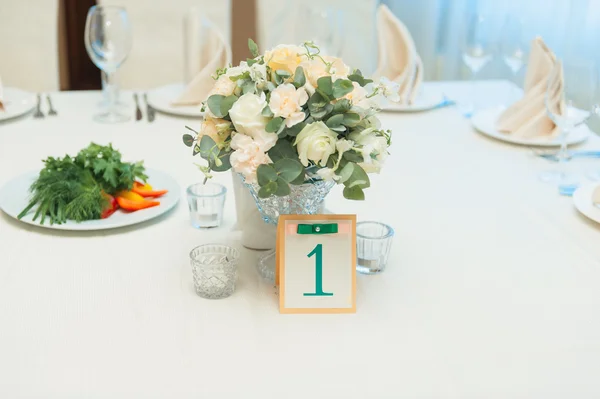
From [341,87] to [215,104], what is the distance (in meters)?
0.16

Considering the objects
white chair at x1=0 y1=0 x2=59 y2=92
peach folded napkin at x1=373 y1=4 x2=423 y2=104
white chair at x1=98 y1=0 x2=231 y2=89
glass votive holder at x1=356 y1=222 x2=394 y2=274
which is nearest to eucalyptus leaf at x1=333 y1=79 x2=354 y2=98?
glass votive holder at x1=356 y1=222 x2=394 y2=274

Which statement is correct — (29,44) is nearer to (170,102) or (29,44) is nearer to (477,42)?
(170,102)

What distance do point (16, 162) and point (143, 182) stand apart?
34cm

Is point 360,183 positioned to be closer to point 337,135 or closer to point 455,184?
point 337,135

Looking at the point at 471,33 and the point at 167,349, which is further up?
the point at 471,33

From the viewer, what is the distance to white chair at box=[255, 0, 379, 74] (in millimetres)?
2305

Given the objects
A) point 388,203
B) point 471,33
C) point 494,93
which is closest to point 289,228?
point 388,203

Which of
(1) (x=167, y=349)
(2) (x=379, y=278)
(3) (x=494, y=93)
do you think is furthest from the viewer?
(3) (x=494, y=93)

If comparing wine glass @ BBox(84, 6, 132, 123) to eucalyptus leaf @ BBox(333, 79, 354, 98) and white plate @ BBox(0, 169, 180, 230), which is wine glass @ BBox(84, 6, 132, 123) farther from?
eucalyptus leaf @ BBox(333, 79, 354, 98)

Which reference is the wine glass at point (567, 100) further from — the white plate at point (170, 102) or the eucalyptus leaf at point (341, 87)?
the white plate at point (170, 102)

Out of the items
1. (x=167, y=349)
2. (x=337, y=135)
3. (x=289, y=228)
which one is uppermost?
(x=337, y=135)

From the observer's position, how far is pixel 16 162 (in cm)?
149

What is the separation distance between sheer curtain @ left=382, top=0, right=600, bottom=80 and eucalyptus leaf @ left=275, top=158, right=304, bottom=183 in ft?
6.81

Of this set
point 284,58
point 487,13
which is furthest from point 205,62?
point 487,13
